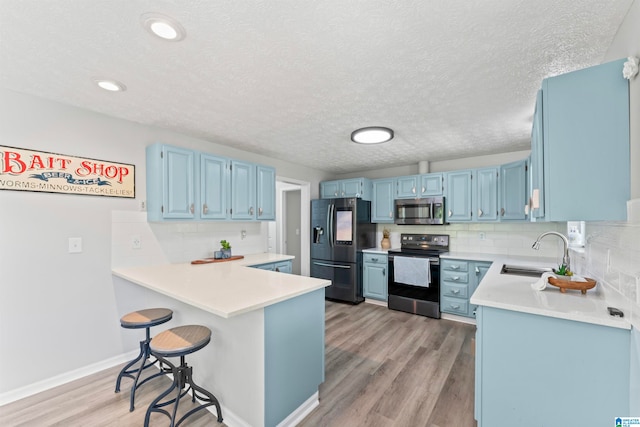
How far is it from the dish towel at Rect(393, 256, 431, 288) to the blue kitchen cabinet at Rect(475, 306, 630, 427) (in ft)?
7.10

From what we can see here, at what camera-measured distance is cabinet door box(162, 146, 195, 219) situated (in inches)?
107

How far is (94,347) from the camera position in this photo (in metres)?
2.45

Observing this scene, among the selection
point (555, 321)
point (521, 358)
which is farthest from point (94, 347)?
→ point (555, 321)

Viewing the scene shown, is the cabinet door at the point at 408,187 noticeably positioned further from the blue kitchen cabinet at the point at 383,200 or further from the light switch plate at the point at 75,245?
the light switch plate at the point at 75,245

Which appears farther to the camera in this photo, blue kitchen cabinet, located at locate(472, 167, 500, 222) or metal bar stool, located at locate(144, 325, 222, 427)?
blue kitchen cabinet, located at locate(472, 167, 500, 222)

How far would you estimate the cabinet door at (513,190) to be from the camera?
336cm

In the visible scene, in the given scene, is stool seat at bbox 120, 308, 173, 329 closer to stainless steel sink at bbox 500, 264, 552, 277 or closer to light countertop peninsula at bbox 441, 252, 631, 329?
light countertop peninsula at bbox 441, 252, 631, 329

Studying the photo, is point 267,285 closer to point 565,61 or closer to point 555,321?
point 555,321

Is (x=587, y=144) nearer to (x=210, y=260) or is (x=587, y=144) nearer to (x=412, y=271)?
(x=412, y=271)

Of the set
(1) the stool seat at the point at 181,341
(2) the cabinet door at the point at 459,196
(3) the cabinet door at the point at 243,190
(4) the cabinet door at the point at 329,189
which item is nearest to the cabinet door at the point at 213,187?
(3) the cabinet door at the point at 243,190

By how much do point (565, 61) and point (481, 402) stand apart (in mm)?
2158

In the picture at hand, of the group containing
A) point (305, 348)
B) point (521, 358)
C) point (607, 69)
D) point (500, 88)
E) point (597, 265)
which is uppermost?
point (500, 88)

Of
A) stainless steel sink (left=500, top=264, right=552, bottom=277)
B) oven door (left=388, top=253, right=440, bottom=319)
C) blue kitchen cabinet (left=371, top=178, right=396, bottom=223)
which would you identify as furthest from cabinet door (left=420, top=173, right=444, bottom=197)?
stainless steel sink (left=500, top=264, right=552, bottom=277)

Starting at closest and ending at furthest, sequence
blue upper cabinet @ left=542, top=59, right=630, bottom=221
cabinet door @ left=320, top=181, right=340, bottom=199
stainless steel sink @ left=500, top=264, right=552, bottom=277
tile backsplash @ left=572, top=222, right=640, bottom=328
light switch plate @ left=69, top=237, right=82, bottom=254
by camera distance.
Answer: tile backsplash @ left=572, top=222, right=640, bottom=328 < blue upper cabinet @ left=542, top=59, right=630, bottom=221 < light switch plate @ left=69, top=237, right=82, bottom=254 < stainless steel sink @ left=500, top=264, right=552, bottom=277 < cabinet door @ left=320, top=181, right=340, bottom=199
